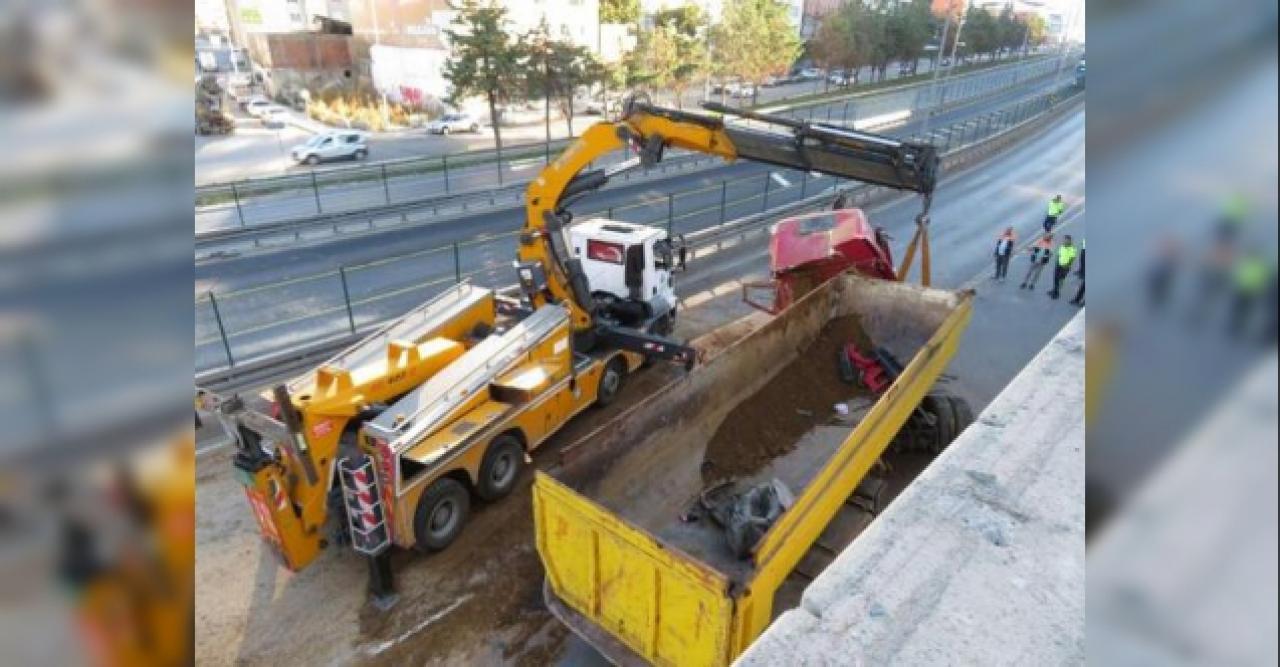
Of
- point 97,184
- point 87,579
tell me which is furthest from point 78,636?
point 97,184

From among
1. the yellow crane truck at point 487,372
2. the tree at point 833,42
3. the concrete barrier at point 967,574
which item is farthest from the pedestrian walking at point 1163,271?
the tree at point 833,42

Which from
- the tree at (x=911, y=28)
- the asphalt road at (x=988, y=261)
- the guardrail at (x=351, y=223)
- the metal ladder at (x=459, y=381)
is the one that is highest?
the tree at (x=911, y=28)

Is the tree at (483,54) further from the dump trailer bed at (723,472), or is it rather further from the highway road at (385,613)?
the highway road at (385,613)

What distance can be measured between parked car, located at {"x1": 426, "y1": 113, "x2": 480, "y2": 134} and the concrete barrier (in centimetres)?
4104

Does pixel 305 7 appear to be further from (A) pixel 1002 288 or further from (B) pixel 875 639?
(B) pixel 875 639

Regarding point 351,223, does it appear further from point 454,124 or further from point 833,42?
point 833,42

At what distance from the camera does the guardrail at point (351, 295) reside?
40.6ft

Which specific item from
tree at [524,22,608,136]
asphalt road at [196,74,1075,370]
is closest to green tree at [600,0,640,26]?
tree at [524,22,608,136]

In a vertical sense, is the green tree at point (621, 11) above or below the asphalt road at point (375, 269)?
above

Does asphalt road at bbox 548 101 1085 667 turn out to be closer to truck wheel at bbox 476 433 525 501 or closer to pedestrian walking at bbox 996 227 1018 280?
pedestrian walking at bbox 996 227 1018 280

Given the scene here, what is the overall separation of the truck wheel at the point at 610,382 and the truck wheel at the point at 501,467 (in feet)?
6.79

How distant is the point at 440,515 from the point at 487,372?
1.71 metres

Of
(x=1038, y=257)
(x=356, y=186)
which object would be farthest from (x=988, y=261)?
(x=356, y=186)

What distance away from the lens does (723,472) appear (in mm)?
8586
